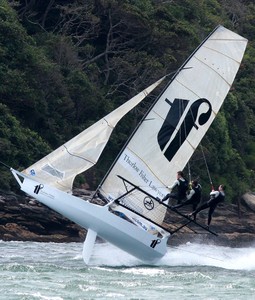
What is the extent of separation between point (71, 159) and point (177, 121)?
317cm

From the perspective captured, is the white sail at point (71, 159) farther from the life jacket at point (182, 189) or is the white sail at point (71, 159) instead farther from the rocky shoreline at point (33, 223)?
the rocky shoreline at point (33, 223)

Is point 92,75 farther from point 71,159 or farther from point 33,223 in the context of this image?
point 71,159

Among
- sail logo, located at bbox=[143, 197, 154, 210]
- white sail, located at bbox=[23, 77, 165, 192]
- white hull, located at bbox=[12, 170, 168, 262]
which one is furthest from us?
sail logo, located at bbox=[143, 197, 154, 210]

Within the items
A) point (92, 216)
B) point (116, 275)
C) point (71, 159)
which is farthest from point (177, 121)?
point (116, 275)

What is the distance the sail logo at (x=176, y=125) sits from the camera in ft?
94.6

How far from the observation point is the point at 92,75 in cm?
4653

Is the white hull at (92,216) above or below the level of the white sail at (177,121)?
below

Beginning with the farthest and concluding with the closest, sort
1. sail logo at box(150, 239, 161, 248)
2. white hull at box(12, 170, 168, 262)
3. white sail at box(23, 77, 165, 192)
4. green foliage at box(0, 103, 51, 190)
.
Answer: green foliage at box(0, 103, 51, 190) → sail logo at box(150, 239, 161, 248) → white sail at box(23, 77, 165, 192) → white hull at box(12, 170, 168, 262)

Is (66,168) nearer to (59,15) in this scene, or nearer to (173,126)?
(173,126)

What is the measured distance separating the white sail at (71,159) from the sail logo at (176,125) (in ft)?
4.52

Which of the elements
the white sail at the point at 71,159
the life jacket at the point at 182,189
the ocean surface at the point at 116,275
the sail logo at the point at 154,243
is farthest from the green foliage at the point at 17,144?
the life jacket at the point at 182,189

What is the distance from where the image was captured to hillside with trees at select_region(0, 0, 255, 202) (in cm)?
3994

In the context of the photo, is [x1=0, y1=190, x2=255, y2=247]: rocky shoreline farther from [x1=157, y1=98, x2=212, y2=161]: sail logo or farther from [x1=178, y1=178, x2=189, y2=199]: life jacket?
[x1=178, y1=178, x2=189, y2=199]: life jacket

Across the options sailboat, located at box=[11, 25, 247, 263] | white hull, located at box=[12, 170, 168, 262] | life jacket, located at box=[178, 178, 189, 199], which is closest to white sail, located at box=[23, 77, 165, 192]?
sailboat, located at box=[11, 25, 247, 263]
